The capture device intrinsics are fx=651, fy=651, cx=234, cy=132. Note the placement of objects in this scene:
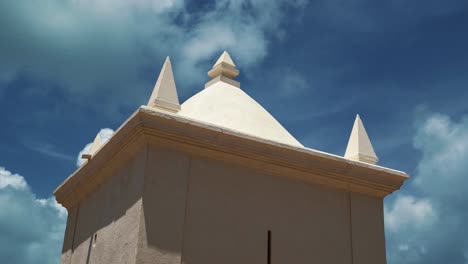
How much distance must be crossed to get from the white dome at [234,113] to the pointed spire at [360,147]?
3.12 ft

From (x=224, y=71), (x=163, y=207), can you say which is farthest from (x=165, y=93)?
(x=224, y=71)

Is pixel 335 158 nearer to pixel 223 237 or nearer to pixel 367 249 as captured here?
pixel 367 249

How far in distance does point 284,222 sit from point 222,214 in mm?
1120

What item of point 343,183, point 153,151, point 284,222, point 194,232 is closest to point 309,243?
point 284,222

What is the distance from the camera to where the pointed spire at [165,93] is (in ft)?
33.4

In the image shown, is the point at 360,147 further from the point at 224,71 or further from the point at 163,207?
Result: the point at 163,207

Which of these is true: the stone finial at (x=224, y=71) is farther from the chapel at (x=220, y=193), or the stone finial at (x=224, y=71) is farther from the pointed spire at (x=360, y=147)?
the pointed spire at (x=360, y=147)

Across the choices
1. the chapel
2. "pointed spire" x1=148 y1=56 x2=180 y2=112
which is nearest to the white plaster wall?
the chapel

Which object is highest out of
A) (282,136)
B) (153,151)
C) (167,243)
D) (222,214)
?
(282,136)

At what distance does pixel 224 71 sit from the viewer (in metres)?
13.3

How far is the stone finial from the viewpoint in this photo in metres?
13.2

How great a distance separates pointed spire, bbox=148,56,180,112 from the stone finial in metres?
2.62

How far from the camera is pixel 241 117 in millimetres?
11656

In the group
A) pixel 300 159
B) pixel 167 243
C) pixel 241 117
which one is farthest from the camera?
pixel 241 117
